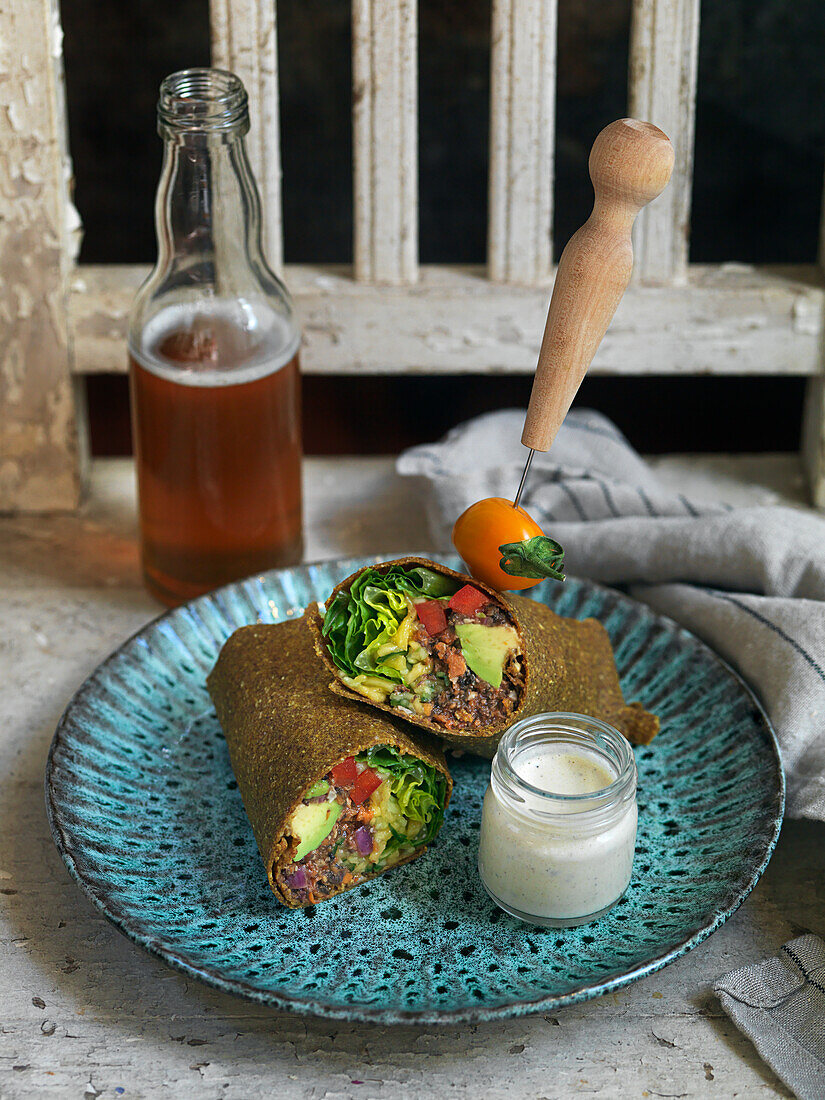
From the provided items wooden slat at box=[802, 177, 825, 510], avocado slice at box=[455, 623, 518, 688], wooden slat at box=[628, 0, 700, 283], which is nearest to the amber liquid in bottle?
avocado slice at box=[455, 623, 518, 688]

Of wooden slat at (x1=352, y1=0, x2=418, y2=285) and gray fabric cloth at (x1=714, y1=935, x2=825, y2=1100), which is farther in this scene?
wooden slat at (x1=352, y1=0, x2=418, y2=285)

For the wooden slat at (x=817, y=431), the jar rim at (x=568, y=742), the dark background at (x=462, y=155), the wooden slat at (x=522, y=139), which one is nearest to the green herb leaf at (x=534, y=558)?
the jar rim at (x=568, y=742)

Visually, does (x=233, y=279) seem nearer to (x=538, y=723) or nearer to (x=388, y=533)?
(x=388, y=533)

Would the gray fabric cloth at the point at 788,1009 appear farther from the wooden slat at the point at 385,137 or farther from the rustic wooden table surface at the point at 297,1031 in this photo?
the wooden slat at the point at 385,137

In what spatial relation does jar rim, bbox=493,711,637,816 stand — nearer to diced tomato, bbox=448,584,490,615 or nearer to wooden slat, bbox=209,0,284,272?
diced tomato, bbox=448,584,490,615

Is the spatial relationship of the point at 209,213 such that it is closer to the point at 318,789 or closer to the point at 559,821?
the point at 318,789

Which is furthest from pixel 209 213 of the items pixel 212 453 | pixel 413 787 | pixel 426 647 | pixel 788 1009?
pixel 788 1009
